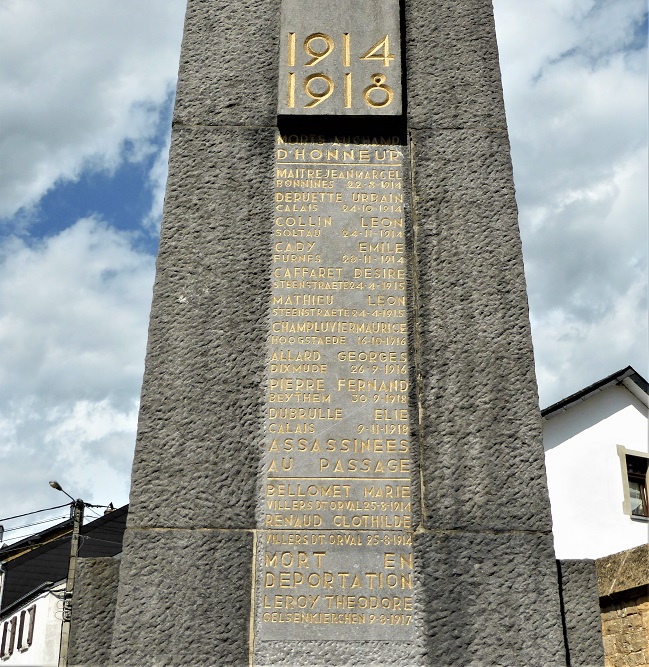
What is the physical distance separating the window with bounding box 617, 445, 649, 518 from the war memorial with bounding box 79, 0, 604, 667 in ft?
46.6

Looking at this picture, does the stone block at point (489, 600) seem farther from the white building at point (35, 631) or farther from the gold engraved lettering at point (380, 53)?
the white building at point (35, 631)

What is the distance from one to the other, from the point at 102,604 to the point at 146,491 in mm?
573

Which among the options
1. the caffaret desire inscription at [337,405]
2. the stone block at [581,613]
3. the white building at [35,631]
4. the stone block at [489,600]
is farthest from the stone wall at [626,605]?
the white building at [35,631]

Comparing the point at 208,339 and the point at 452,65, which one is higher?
the point at 452,65

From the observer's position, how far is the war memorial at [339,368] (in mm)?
4152

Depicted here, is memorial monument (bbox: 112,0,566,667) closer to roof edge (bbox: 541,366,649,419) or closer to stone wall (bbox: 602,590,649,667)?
stone wall (bbox: 602,590,649,667)

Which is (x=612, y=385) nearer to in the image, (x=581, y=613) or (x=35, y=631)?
(x=581, y=613)

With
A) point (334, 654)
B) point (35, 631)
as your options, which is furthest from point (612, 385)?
point (35, 631)

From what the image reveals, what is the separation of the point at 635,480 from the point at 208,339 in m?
15.8

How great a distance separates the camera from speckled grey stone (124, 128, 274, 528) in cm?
436

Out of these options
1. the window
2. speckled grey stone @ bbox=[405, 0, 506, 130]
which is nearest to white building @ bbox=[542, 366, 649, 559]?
the window

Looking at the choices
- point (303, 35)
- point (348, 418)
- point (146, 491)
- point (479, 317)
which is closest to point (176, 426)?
point (146, 491)

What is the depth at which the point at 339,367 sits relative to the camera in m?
4.59

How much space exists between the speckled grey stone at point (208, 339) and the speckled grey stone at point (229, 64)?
145mm
